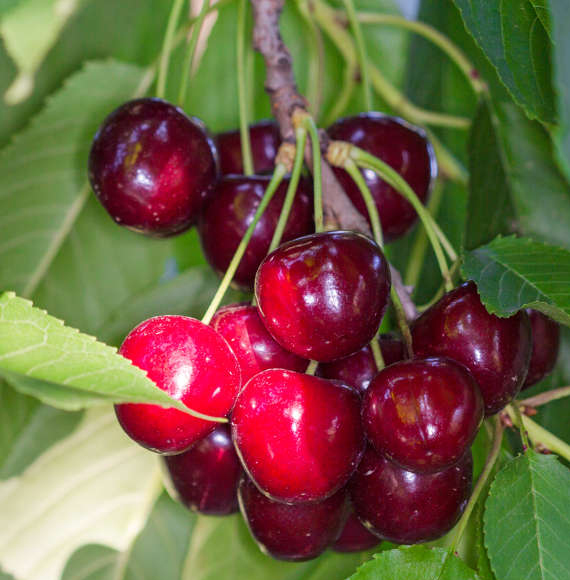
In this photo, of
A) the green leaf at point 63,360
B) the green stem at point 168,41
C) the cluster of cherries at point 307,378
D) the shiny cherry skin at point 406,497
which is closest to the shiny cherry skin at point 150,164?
the cluster of cherries at point 307,378

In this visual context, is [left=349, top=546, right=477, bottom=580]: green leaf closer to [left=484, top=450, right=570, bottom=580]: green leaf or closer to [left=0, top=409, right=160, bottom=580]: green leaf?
[left=484, top=450, right=570, bottom=580]: green leaf

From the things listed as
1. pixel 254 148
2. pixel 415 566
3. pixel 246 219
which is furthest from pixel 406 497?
pixel 254 148

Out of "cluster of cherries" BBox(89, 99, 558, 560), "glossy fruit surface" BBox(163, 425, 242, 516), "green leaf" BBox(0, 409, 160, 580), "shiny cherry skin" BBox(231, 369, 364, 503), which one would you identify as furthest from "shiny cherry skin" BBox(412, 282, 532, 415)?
"green leaf" BBox(0, 409, 160, 580)

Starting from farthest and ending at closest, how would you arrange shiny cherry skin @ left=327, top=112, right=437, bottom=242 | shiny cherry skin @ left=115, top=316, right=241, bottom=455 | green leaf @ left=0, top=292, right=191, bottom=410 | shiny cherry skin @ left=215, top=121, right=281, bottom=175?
shiny cherry skin @ left=215, top=121, right=281, bottom=175 < shiny cherry skin @ left=327, top=112, right=437, bottom=242 < shiny cherry skin @ left=115, top=316, right=241, bottom=455 < green leaf @ left=0, top=292, right=191, bottom=410

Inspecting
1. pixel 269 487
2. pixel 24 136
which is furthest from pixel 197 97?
pixel 269 487

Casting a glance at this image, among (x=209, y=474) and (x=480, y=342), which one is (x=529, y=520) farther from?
(x=209, y=474)

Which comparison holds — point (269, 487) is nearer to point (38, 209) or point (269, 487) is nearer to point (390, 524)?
point (390, 524)
